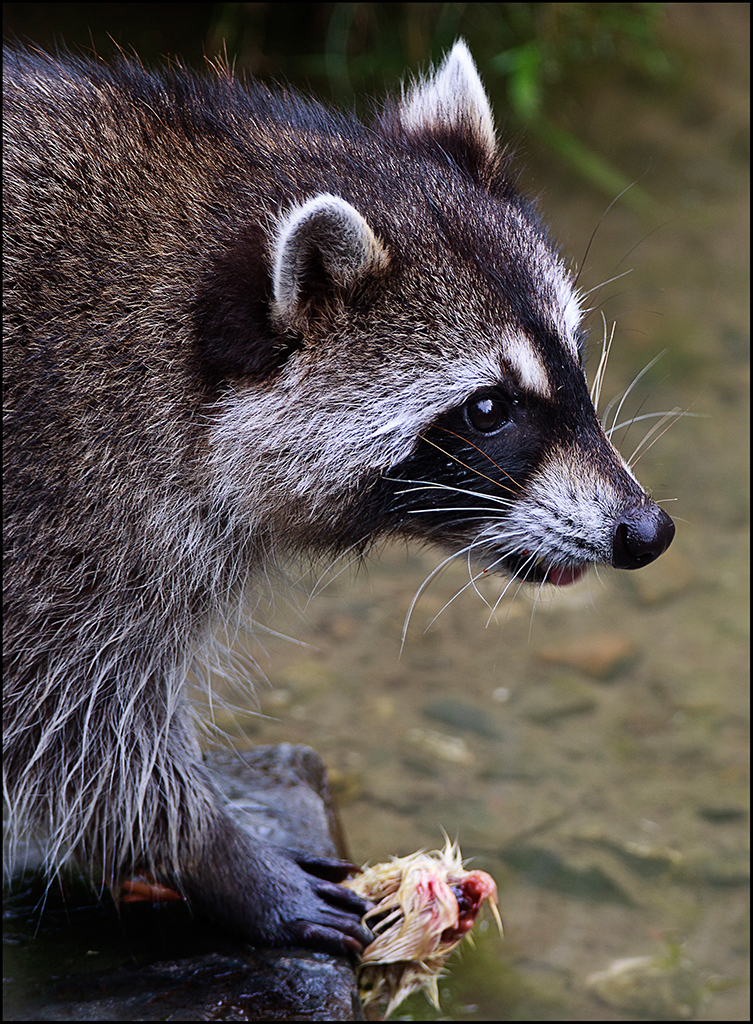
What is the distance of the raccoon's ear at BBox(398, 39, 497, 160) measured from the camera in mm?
3582

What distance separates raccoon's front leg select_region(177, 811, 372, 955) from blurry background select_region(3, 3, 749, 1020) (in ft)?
2.38

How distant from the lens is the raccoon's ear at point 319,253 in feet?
9.36

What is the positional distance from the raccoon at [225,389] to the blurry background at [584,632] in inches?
19.6

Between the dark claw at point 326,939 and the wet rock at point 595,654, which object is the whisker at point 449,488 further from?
the wet rock at point 595,654

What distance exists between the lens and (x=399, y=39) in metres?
8.27

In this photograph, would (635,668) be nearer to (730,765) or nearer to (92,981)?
(730,765)

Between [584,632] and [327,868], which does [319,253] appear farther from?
[584,632]

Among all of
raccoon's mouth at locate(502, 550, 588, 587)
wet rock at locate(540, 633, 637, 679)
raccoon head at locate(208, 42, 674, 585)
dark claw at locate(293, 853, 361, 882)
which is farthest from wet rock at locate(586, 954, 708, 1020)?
raccoon head at locate(208, 42, 674, 585)

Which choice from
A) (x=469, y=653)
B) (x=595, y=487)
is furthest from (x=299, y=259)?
(x=469, y=653)

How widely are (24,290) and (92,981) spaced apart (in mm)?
2000

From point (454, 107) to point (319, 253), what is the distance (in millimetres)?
984

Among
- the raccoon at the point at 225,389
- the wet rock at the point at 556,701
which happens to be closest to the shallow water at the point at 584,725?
the wet rock at the point at 556,701

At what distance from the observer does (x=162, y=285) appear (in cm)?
306

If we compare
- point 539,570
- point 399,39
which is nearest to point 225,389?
point 539,570
